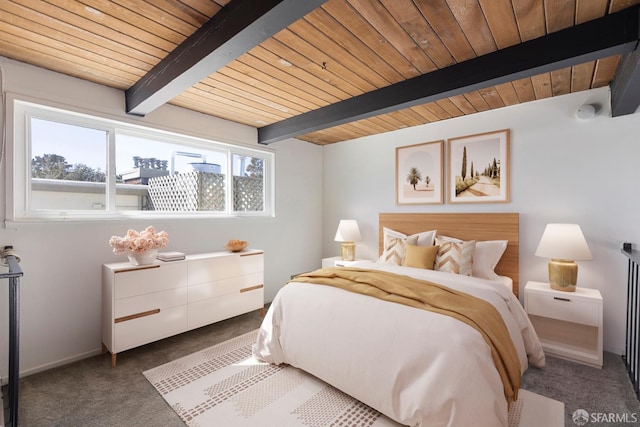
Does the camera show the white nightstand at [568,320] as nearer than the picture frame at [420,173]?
Yes

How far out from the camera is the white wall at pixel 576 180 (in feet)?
8.31

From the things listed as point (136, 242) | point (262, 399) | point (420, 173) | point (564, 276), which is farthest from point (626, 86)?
point (136, 242)

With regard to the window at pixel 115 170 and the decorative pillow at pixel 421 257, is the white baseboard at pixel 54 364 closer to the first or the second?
the window at pixel 115 170

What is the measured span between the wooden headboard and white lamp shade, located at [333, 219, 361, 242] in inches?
17.9

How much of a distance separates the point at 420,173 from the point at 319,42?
2.29 metres

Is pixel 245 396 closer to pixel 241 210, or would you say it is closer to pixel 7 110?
pixel 241 210

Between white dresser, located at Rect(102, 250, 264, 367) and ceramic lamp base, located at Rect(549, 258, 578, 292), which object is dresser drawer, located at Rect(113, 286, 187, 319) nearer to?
white dresser, located at Rect(102, 250, 264, 367)

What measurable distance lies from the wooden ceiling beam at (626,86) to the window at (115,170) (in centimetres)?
342

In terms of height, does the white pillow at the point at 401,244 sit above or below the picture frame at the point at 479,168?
below

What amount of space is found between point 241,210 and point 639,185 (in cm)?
399

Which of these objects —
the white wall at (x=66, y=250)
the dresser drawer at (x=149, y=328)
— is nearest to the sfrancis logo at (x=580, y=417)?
the dresser drawer at (x=149, y=328)

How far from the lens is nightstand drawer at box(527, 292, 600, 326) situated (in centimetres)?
232

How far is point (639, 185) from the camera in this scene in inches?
96.8

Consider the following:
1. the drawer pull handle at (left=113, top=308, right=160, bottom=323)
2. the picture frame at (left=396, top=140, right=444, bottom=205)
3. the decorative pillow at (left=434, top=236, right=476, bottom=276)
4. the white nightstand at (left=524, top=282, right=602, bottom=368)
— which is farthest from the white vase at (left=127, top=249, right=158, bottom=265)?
the white nightstand at (left=524, top=282, right=602, bottom=368)
